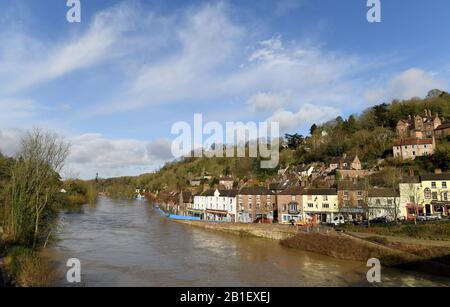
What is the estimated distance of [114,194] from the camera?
6284 inches

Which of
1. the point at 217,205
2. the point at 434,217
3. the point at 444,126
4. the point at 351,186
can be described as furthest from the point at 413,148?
the point at 217,205

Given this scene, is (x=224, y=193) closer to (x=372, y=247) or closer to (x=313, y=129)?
(x=372, y=247)

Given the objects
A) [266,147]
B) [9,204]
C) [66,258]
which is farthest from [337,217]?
[266,147]

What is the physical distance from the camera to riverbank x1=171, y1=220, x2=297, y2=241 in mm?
40784

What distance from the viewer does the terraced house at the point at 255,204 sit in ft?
171

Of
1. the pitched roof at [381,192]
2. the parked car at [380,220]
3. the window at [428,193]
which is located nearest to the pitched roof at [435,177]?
the window at [428,193]

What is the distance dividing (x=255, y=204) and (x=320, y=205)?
1017 centimetres

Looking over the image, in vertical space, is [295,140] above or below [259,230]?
above

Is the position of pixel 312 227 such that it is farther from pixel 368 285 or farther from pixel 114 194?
pixel 114 194

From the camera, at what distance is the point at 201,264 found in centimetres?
2902

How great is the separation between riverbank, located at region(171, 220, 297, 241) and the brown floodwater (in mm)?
1297

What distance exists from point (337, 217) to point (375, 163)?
22.3 m

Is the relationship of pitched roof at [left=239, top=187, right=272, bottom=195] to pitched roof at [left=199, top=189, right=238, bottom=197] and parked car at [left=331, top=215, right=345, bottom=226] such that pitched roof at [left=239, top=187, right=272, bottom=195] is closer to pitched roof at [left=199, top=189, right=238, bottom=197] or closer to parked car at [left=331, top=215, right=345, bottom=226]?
pitched roof at [left=199, top=189, right=238, bottom=197]

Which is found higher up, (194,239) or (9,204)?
(9,204)
